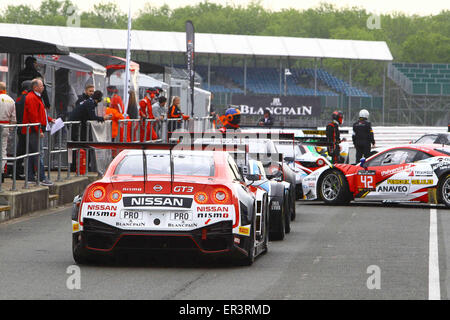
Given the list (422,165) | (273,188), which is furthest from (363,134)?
(273,188)

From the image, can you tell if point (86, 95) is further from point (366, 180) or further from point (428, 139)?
point (428, 139)

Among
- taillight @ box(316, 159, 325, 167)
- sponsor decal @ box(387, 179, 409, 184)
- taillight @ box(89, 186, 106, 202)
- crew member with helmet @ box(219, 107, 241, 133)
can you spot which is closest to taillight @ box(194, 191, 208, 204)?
taillight @ box(89, 186, 106, 202)

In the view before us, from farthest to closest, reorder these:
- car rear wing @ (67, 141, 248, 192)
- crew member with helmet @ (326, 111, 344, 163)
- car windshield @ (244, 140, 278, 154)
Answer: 1. crew member with helmet @ (326, 111, 344, 163)
2. car windshield @ (244, 140, 278, 154)
3. car rear wing @ (67, 141, 248, 192)

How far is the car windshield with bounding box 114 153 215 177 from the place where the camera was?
A: 10.7m

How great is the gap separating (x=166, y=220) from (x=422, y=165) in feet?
36.2

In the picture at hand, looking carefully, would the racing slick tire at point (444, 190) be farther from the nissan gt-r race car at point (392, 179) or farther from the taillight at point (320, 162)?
the taillight at point (320, 162)

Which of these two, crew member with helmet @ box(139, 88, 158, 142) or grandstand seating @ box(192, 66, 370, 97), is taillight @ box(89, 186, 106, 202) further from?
grandstand seating @ box(192, 66, 370, 97)

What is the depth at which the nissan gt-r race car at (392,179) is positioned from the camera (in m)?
19.9

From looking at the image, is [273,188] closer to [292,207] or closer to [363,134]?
[292,207]

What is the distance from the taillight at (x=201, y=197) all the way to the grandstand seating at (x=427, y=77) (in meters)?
60.8

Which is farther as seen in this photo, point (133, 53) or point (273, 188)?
point (133, 53)

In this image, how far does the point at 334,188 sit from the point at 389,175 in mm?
1261

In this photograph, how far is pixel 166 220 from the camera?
9953mm

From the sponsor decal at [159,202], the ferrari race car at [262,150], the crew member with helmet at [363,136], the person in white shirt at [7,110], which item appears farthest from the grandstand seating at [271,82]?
the sponsor decal at [159,202]
